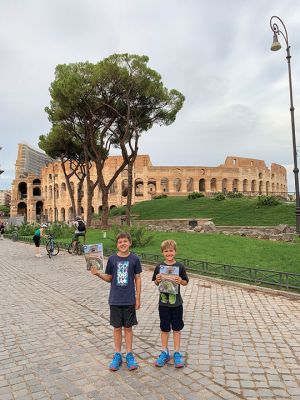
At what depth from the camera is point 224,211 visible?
28.9 meters

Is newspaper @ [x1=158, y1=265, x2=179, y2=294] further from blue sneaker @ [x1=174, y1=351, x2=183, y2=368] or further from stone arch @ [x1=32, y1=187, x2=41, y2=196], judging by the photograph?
stone arch @ [x1=32, y1=187, x2=41, y2=196]

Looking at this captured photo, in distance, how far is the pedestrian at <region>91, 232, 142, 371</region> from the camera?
368 cm

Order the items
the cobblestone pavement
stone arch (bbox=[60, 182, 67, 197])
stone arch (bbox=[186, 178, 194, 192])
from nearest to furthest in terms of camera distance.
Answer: the cobblestone pavement, stone arch (bbox=[186, 178, 194, 192]), stone arch (bbox=[60, 182, 67, 197])

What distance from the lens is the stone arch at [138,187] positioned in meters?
55.4

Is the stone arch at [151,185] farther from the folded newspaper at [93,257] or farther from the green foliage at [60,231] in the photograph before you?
the folded newspaper at [93,257]

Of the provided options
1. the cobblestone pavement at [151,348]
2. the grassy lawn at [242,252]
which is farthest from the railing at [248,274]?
the grassy lawn at [242,252]

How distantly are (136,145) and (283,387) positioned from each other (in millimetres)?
21703

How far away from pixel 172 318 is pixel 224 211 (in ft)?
84.8

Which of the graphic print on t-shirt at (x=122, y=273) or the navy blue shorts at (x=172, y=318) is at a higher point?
the graphic print on t-shirt at (x=122, y=273)

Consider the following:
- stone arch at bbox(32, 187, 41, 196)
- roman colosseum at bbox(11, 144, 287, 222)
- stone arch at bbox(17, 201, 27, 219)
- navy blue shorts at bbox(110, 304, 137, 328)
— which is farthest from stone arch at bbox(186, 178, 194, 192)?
navy blue shorts at bbox(110, 304, 137, 328)

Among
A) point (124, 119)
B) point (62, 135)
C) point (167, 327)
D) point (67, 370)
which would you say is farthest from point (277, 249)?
point (62, 135)

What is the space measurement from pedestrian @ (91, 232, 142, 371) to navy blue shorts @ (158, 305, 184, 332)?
0.30 metres

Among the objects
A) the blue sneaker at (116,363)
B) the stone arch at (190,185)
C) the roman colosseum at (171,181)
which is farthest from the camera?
A: the stone arch at (190,185)

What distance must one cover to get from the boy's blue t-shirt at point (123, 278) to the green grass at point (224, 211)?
773 inches
